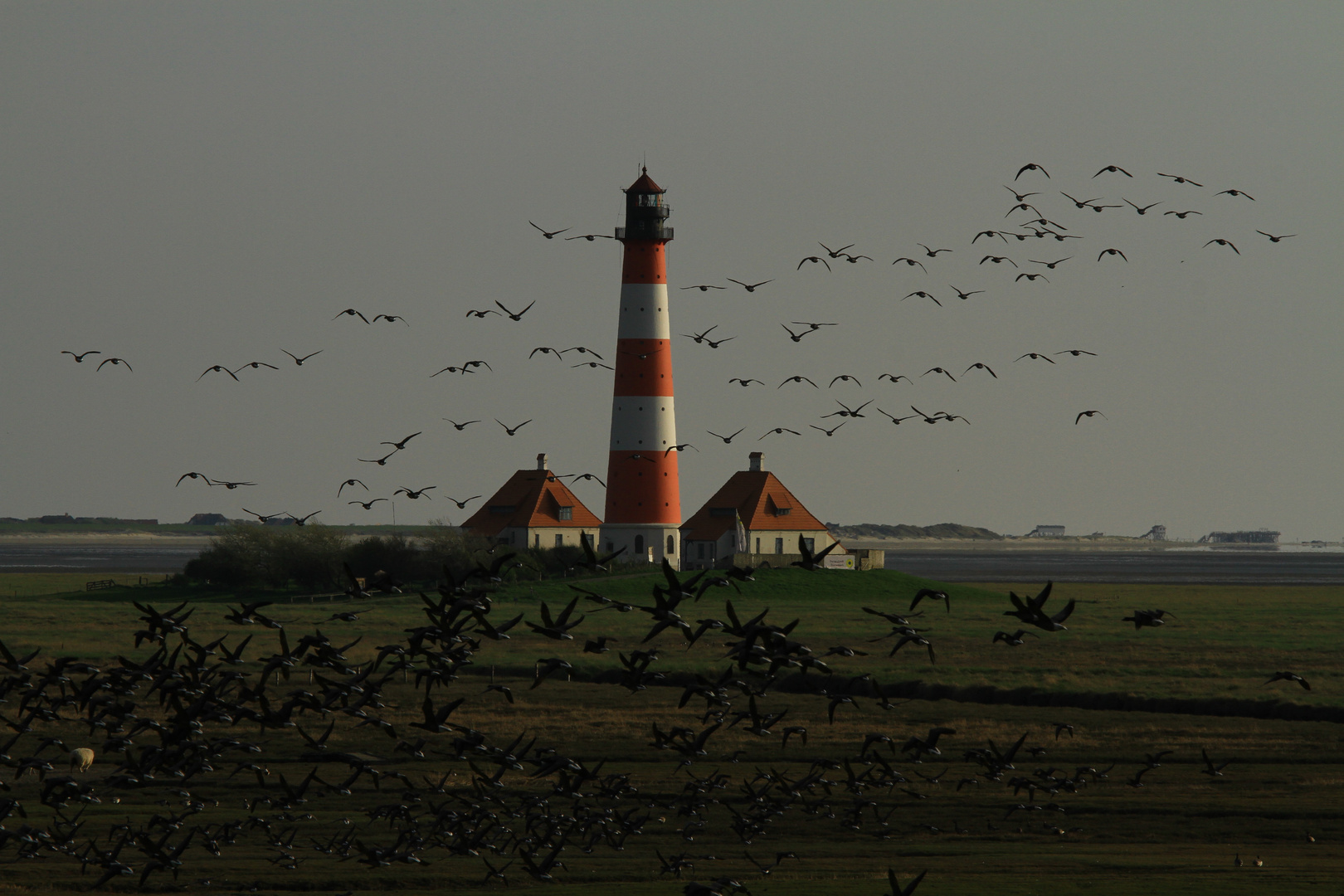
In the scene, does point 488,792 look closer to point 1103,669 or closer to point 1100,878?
point 1100,878

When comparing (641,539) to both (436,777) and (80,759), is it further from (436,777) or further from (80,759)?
(80,759)

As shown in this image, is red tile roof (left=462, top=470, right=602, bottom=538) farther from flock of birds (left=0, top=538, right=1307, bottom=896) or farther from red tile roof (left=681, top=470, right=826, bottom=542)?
flock of birds (left=0, top=538, right=1307, bottom=896)

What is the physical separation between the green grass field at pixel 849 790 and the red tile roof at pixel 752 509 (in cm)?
3416

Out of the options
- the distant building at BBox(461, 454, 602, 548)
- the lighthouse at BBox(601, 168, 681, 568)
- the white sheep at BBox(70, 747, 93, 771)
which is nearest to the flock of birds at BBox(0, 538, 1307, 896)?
the white sheep at BBox(70, 747, 93, 771)

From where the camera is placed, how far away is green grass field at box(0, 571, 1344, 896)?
26.6m

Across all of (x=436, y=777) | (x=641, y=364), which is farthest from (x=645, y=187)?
(x=436, y=777)

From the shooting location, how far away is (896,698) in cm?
4831

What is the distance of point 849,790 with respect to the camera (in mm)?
31953

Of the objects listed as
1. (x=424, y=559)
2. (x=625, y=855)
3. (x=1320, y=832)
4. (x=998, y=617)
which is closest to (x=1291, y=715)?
(x=1320, y=832)

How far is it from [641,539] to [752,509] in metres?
12.7

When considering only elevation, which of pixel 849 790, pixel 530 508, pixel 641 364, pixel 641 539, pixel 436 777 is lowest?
pixel 436 777

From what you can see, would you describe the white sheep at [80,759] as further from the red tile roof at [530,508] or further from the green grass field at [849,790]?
the red tile roof at [530,508]

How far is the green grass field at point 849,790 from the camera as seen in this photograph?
2656 centimetres

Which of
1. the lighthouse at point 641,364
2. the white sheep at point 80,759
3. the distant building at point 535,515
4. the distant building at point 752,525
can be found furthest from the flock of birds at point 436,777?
the distant building at point 535,515
